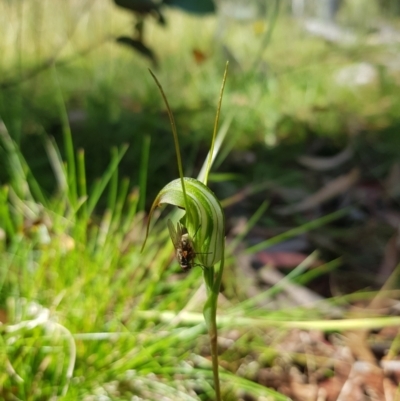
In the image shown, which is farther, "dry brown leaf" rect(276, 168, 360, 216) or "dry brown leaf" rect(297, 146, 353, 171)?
"dry brown leaf" rect(297, 146, 353, 171)

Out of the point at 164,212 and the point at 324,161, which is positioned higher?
the point at 324,161

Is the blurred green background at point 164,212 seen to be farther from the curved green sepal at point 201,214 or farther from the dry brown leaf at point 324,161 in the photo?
the curved green sepal at point 201,214

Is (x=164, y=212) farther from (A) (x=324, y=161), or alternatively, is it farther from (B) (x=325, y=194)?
(A) (x=324, y=161)

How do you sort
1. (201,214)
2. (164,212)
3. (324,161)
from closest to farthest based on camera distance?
(201,214) → (164,212) → (324,161)

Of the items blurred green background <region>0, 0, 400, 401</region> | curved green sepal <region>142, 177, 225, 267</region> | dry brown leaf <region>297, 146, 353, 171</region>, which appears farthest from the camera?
dry brown leaf <region>297, 146, 353, 171</region>

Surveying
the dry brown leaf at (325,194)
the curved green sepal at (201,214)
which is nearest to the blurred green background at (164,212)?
the dry brown leaf at (325,194)

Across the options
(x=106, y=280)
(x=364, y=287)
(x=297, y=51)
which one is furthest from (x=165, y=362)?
(x=297, y=51)

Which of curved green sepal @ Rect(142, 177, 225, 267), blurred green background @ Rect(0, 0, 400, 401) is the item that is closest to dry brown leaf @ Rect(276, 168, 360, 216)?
blurred green background @ Rect(0, 0, 400, 401)

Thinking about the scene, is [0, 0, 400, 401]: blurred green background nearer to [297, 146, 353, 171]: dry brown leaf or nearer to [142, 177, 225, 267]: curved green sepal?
[297, 146, 353, 171]: dry brown leaf

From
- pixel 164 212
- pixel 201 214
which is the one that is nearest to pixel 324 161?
pixel 164 212

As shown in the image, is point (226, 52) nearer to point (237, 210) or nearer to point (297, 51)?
point (237, 210)
